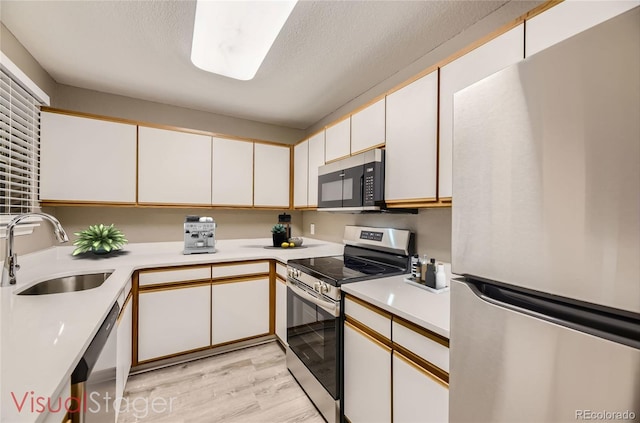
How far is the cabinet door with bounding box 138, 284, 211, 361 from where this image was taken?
2.02 metres

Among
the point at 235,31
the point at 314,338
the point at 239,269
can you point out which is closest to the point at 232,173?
the point at 239,269

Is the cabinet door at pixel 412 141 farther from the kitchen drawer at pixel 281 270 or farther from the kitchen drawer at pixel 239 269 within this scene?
the kitchen drawer at pixel 239 269

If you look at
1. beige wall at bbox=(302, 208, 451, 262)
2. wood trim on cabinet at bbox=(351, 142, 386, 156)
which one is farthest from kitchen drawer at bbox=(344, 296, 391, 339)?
wood trim on cabinet at bbox=(351, 142, 386, 156)

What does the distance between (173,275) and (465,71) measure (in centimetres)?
234

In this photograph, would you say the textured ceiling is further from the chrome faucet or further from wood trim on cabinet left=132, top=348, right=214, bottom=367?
wood trim on cabinet left=132, top=348, right=214, bottom=367

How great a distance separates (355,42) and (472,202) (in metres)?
1.50

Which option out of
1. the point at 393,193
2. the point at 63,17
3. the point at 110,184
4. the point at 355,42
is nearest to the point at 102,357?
the point at 393,193

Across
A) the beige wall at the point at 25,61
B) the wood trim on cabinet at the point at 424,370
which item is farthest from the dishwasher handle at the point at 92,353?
the beige wall at the point at 25,61

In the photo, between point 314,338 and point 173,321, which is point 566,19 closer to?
point 314,338

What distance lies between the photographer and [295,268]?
1.95m

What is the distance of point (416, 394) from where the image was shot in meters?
1.08

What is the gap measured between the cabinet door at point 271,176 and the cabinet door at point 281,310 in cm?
96

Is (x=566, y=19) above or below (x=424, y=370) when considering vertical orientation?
above

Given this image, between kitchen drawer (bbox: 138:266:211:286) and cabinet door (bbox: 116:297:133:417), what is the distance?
184 millimetres
